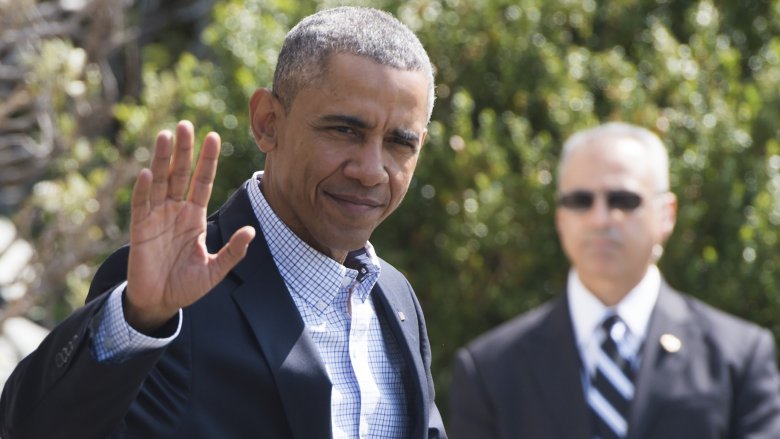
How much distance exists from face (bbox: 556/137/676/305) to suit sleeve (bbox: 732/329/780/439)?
0.52 metres

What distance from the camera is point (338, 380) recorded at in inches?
100

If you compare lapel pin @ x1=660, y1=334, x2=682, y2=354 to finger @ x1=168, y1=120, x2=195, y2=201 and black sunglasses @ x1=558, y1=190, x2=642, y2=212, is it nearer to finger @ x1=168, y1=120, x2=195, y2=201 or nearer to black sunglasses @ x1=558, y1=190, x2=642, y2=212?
black sunglasses @ x1=558, y1=190, x2=642, y2=212

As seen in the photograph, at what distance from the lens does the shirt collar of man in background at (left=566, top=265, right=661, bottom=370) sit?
4.83m

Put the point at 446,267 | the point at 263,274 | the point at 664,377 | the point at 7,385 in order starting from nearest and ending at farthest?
1. the point at 7,385
2. the point at 263,274
3. the point at 664,377
4. the point at 446,267

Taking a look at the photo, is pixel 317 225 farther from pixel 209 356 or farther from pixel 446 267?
pixel 446 267

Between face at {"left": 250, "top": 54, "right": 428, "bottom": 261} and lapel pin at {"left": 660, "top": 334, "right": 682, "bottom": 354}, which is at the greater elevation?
face at {"left": 250, "top": 54, "right": 428, "bottom": 261}

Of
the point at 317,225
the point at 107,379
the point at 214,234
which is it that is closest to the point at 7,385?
the point at 107,379

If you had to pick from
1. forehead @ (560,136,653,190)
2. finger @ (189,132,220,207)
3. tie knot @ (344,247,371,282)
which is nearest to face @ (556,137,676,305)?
forehead @ (560,136,653,190)

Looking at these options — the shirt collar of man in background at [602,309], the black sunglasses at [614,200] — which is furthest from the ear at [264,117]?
the black sunglasses at [614,200]

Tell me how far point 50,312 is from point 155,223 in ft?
15.4

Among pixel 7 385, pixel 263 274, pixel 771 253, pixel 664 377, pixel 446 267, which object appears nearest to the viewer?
pixel 7 385

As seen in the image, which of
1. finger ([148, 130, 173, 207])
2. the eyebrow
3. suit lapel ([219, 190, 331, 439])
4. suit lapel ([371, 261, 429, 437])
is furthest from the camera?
suit lapel ([371, 261, 429, 437])

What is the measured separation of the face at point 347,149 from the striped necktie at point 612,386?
7.23 feet

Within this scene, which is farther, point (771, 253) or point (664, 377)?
point (771, 253)
